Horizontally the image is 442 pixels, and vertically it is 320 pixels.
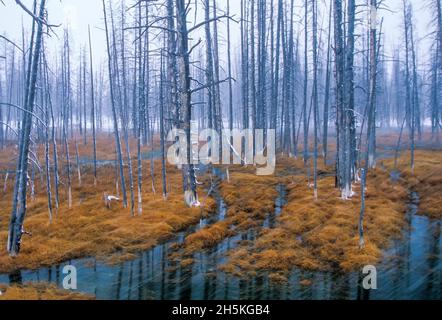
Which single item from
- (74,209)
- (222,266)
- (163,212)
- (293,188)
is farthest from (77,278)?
(293,188)

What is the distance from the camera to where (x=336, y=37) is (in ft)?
48.7

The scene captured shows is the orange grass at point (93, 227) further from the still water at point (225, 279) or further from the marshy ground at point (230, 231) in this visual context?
the still water at point (225, 279)

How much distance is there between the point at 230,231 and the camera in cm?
1174

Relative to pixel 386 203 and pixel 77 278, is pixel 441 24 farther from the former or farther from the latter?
pixel 77 278

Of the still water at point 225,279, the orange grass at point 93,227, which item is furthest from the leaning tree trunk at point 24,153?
the still water at point 225,279

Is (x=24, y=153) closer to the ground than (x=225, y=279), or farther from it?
farther from it

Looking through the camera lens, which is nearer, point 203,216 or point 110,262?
point 110,262

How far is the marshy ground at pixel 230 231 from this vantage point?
29.0ft

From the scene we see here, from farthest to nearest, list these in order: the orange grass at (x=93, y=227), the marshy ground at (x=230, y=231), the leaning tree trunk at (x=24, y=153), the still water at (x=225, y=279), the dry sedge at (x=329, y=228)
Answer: the orange grass at (x=93, y=227) → the leaning tree trunk at (x=24, y=153) → the dry sedge at (x=329, y=228) → the marshy ground at (x=230, y=231) → the still water at (x=225, y=279)

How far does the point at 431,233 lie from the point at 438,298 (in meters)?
4.45

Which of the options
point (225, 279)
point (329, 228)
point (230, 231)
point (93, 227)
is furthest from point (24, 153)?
point (329, 228)

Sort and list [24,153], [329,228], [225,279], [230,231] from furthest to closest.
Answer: [230,231], [329,228], [24,153], [225,279]

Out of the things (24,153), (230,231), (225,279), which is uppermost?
(24,153)

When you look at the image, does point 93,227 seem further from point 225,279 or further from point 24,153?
point 225,279
